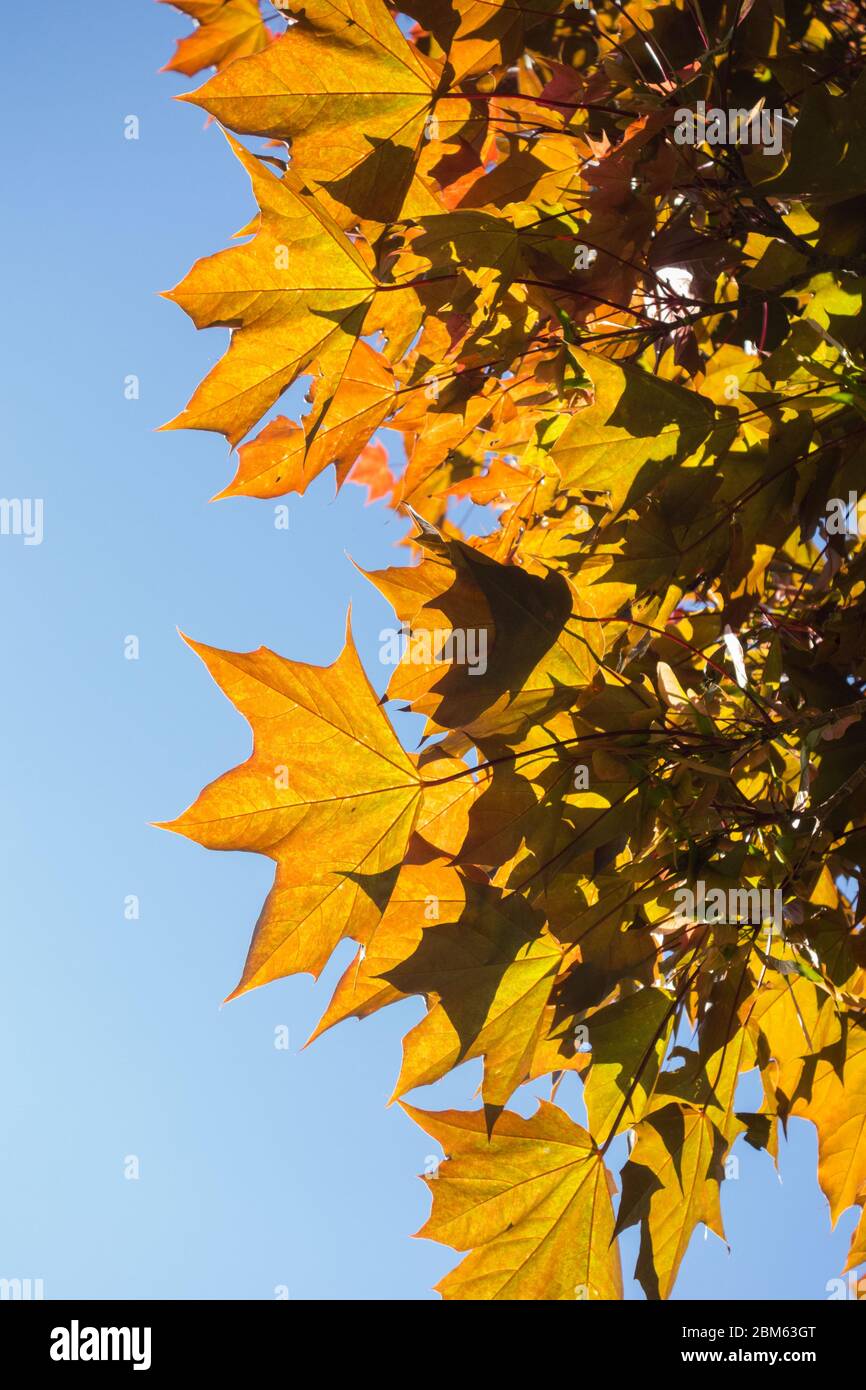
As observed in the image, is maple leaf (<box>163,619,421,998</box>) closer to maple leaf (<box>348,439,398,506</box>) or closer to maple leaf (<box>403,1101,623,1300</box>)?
maple leaf (<box>403,1101,623,1300</box>)

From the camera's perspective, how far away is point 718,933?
84 cm

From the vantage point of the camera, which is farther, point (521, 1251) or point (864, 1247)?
point (864, 1247)

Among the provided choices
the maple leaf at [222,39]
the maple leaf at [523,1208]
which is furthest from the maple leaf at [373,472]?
Result: the maple leaf at [523,1208]

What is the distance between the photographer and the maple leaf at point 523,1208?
986 millimetres

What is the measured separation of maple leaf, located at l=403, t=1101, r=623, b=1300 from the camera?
986 millimetres

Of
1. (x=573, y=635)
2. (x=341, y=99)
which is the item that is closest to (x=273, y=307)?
(x=341, y=99)

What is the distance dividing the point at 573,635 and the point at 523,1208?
580 millimetres

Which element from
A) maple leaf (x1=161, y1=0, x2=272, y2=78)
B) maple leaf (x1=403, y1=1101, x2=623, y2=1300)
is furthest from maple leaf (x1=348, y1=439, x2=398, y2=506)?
maple leaf (x1=403, y1=1101, x2=623, y2=1300)

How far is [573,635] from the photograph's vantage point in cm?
85

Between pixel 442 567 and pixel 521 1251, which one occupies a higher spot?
pixel 442 567

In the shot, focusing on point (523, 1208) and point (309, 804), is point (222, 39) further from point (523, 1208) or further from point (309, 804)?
point (523, 1208)

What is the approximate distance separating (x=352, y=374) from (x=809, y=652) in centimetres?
57

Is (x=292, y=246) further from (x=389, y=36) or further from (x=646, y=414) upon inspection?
(x=646, y=414)
